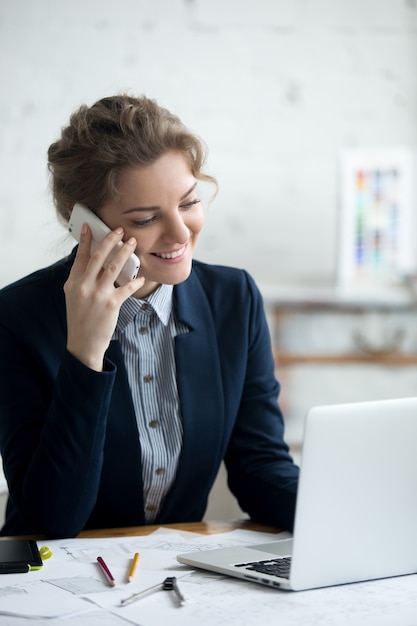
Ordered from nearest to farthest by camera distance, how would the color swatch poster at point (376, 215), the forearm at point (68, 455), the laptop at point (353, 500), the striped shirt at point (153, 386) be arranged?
the laptop at point (353, 500), the forearm at point (68, 455), the striped shirt at point (153, 386), the color swatch poster at point (376, 215)

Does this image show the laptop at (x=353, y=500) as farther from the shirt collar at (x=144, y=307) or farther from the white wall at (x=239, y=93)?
the white wall at (x=239, y=93)

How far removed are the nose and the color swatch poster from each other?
71.2 inches

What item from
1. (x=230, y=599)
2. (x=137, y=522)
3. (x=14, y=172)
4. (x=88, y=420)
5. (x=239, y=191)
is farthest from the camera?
(x=239, y=191)

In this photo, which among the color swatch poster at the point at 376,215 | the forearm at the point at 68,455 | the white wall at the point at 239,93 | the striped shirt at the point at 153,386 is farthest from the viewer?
the color swatch poster at the point at 376,215

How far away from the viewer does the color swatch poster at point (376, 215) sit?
3.20 meters

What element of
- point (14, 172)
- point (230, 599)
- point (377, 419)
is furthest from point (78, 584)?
point (14, 172)

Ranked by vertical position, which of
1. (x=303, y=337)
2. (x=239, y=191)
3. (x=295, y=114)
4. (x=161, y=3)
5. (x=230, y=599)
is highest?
(x=161, y=3)

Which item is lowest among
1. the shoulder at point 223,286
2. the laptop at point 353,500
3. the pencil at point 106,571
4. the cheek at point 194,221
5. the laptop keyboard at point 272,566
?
the pencil at point 106,571

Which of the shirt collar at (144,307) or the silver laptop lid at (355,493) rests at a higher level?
the shirt collar at (144,307)

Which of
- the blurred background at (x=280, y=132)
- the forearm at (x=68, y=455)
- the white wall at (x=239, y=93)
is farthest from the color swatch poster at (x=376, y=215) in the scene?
the forearm at (x=68, y=455)

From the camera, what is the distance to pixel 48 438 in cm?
138

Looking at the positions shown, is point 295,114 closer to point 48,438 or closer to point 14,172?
point 14,172

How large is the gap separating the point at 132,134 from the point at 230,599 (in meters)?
0.76

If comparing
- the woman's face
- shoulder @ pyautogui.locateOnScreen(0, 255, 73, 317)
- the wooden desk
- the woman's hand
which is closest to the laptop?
the wooden desk
